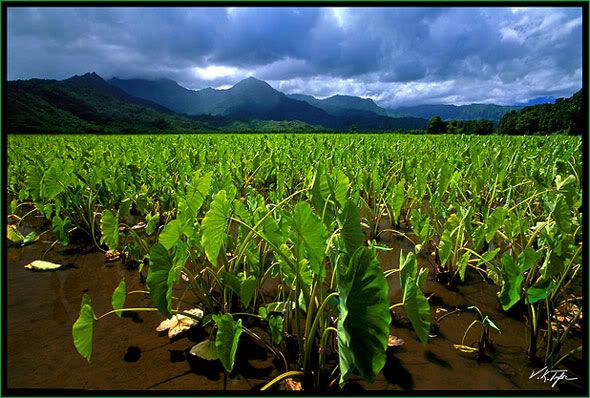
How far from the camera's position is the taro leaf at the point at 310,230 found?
33.7 inches

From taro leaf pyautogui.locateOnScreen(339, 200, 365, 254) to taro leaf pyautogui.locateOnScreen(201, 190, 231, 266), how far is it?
36cm

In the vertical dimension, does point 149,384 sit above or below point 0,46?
below

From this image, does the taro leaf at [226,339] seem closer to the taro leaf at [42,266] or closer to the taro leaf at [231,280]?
the taro leaf at [231,280]

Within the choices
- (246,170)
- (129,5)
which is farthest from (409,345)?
(246,170)

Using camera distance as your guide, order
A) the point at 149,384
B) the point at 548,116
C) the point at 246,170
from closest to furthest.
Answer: the point at 149,384 → the point at 246,170 → the point at 548,116

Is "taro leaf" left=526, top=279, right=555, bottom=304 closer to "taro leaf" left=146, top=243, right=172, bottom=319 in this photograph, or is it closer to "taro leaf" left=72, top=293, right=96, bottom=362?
"taro leaf" left=146, top=243, right=172, bottom=319

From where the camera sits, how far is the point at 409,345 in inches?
51.2

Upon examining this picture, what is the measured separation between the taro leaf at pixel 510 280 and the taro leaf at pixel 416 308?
1.20 ft

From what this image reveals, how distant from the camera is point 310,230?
88 centimetres

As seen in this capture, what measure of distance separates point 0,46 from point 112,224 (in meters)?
0.83

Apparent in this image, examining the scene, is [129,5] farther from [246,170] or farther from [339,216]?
[246,170]

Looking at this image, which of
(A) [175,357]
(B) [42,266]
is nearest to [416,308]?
(A) [175,357]

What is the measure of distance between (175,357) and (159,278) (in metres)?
0.42
